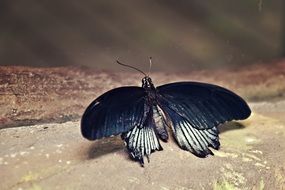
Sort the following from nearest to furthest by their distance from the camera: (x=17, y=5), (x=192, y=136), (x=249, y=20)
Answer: (x=192, y=136) < (x=17, y=5) < (x=249, y=20)

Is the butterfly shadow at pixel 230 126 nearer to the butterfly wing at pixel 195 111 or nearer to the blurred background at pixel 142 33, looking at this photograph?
the butterfly wing at pixel 195 111

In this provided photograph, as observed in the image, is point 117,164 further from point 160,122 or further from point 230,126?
point 230,126

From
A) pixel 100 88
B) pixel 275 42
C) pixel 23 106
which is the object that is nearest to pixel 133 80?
pixel 100 88

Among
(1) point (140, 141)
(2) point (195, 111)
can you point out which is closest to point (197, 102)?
(2) point (195, 111)

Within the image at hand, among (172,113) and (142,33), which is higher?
(142,33)

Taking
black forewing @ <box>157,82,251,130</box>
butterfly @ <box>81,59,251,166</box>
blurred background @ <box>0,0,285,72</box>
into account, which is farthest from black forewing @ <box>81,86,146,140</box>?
blurred background @ <box>0,0,285,72</box>

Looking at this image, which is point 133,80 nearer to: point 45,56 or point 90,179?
point 45,56
